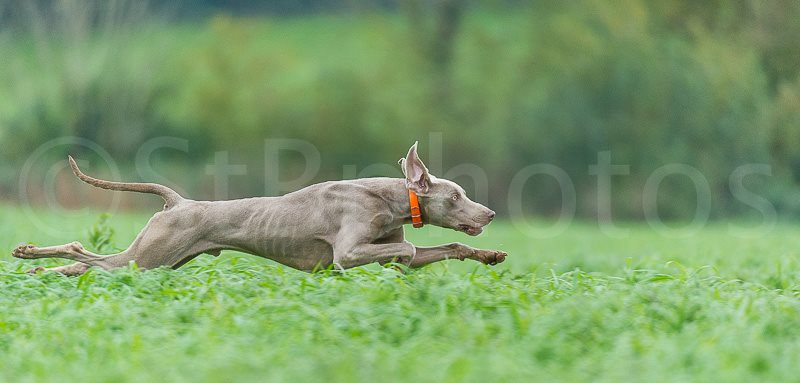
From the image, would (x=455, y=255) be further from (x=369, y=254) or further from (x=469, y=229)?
(x=369, y=254)

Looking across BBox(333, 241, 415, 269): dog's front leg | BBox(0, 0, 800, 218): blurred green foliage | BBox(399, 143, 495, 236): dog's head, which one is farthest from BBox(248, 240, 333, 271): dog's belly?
BBox(0, 0, 800, 218): blurred green foliage

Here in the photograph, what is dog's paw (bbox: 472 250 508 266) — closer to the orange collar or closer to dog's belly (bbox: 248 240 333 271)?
the orange collar

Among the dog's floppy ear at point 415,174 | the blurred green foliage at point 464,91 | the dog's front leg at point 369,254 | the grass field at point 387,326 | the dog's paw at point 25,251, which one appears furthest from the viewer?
the blurred green foliage at point 464,91

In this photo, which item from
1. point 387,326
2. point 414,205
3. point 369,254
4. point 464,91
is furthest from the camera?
point 464,91

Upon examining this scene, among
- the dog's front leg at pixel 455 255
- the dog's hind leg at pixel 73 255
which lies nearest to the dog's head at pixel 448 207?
the dog's front leg at pixel 455 255

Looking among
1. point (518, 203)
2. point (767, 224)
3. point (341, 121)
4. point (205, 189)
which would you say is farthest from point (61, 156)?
point (767, 224)

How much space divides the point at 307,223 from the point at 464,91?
23945 millimetres

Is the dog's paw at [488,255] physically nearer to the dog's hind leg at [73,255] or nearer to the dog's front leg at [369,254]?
the dog's front leg at [369,254]

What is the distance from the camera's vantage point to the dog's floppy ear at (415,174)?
794 centimetres

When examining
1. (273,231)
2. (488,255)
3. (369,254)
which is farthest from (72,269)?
(488,255)

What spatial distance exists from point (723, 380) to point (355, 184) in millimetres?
3538

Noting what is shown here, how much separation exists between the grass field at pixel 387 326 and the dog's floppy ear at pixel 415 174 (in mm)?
584

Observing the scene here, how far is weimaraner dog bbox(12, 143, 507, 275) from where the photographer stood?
7.97 metres

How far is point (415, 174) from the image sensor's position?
8.00m
